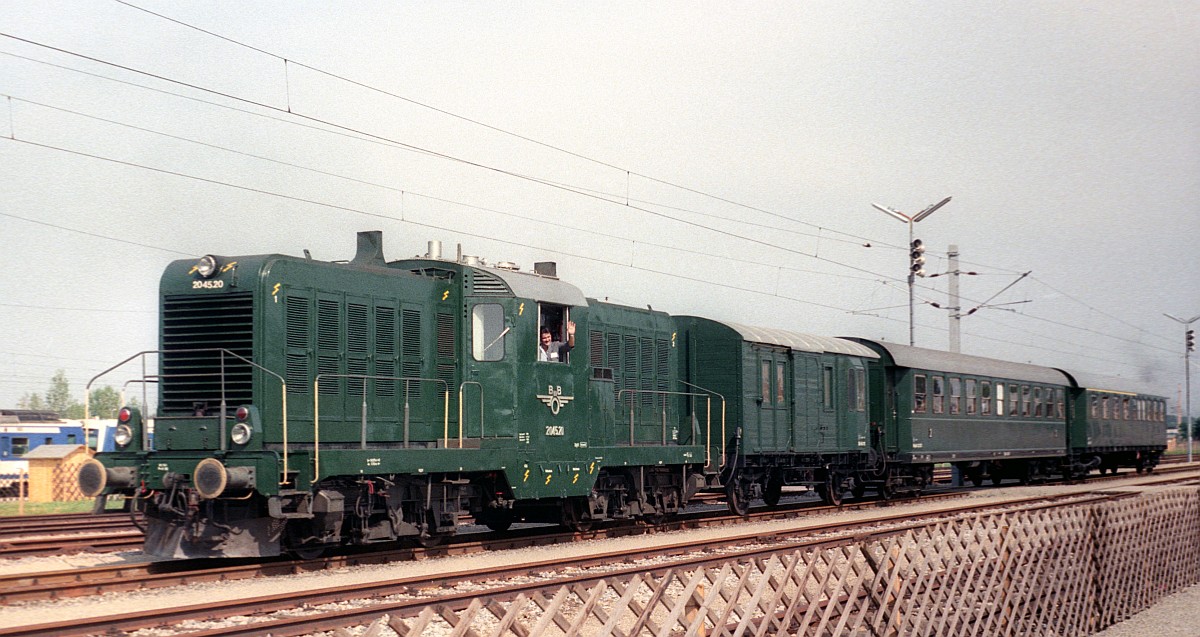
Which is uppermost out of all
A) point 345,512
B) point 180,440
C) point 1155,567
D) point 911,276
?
point 911,276

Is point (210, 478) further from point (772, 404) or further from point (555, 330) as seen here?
point (772, 404)

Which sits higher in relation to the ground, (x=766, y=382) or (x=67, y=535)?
(x=766, y=382)

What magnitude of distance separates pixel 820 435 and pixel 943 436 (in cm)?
631

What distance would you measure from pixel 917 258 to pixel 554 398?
21203 millimetres

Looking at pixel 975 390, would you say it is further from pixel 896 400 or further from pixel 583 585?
pixel 583 585

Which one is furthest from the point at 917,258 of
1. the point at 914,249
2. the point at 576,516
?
the point at 576,516

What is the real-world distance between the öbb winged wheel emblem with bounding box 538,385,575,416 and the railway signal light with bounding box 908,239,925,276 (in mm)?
20474

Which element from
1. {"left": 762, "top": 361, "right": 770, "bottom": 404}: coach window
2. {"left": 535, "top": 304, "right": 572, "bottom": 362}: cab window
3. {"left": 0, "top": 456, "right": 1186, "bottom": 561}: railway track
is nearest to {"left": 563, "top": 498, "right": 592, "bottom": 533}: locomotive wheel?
{"left": 535, "top": 304, "right": 572, "bottom": 362}: cab window

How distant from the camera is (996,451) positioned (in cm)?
3186

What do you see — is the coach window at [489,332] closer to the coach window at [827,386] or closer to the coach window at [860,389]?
the coach window at [827,386]

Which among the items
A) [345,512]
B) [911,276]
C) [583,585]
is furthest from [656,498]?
[911,276]

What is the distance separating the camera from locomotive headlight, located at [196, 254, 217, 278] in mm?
13625

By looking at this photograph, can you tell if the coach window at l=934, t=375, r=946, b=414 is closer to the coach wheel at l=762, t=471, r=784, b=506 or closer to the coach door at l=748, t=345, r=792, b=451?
the coach wheel at l=762, t=471, r=784, b=506

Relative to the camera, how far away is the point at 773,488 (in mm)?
24000
